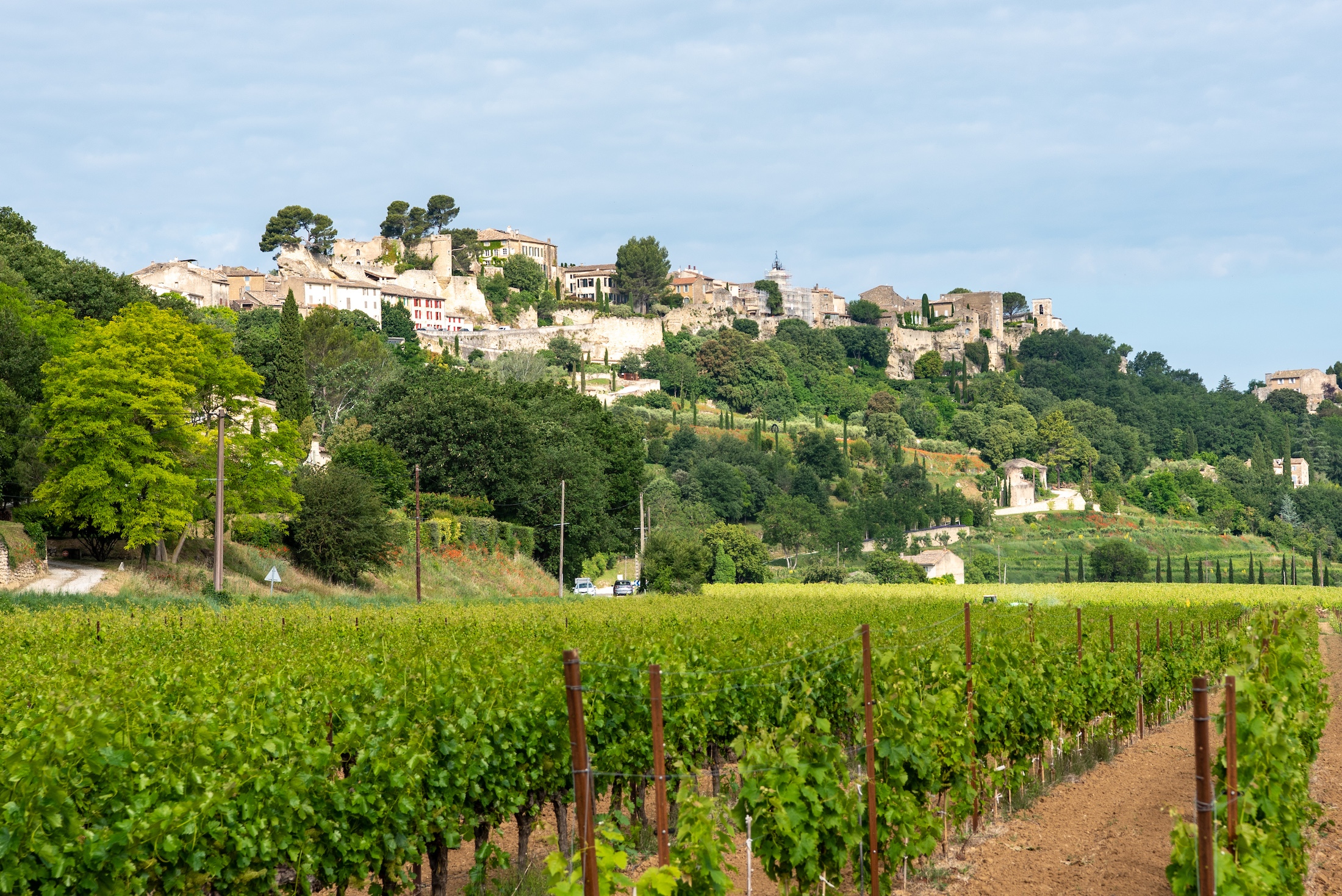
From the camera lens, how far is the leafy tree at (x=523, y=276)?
117 metres

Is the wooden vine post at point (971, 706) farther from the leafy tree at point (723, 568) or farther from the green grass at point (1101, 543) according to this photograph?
the green grass at point (1101, 543)

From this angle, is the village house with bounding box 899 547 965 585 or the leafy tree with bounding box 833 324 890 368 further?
the leafy tree with bounding box 833 324 890 368

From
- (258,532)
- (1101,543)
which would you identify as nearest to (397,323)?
(1101,543)

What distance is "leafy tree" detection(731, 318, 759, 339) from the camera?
126562 millimetres

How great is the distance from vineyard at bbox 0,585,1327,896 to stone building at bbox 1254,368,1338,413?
6850 inches

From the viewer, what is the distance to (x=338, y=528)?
3428 cm

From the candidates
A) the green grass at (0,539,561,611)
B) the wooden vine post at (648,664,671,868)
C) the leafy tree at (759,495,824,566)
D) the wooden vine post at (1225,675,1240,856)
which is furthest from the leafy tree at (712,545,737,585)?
the wooden vine post at (648,664,671,868)

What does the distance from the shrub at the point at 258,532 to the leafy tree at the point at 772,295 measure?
108954mm

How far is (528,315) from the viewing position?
110562mm

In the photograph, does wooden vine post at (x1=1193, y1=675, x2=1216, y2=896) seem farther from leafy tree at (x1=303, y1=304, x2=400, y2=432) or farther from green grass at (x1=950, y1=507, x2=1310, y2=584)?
green grass at (x1=950, y1=507, x2=1310, y2=584)

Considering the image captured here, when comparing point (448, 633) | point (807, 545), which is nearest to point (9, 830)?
point (448, 633)

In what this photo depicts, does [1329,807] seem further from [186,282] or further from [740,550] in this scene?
[186,282]

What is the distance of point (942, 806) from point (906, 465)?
9213 centimetres

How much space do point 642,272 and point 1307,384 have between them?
354 feet
